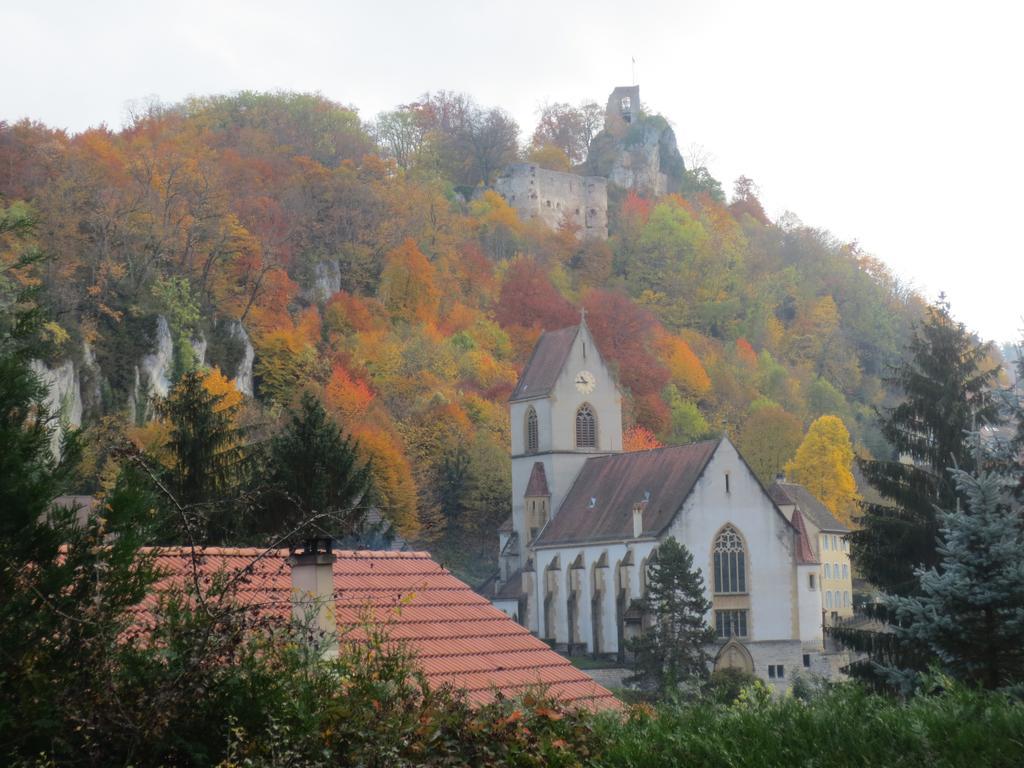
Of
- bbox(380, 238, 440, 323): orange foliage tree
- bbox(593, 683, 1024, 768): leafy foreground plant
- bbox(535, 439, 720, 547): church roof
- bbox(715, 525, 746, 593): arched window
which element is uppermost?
bbox(380, 238, 440, 323): orange foliage tree

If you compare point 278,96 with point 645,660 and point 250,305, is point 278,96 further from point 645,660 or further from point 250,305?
point 645,660

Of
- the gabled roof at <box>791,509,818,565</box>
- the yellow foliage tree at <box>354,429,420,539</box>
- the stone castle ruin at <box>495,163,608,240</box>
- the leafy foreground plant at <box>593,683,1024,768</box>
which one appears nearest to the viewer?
the leafy foreground plant at <box>593,683,1024,768</box>

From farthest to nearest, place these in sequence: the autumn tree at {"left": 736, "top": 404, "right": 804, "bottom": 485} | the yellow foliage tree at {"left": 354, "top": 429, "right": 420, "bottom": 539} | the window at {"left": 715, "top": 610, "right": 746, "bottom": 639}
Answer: the autumn tree at {"left": 736, "top": 404, "right": 804, "bottom": 485}, the yellow foliage tree at {"left": 354, "top": 429, "right": 420, "bottom": 539}, the window at {"left": 715, "top": 610, "right": 746, "bottom": 639}

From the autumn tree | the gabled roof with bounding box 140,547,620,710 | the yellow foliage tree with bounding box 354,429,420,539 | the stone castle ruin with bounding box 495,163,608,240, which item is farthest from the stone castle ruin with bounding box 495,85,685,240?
the gabled roof with bounding box 140,547,620,710

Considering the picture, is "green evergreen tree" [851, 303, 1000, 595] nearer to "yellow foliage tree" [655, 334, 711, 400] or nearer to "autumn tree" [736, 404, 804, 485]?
"autumn tree" [736, 404, 804, 485]

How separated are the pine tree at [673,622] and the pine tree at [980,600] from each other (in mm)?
30046

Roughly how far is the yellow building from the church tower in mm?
11702

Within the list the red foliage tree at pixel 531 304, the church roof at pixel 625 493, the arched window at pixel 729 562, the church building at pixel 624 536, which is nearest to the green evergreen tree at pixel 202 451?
the church building at pixel 624 536

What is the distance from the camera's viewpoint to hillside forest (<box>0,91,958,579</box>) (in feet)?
207

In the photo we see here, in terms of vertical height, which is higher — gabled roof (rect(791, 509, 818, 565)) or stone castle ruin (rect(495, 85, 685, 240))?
stone castle ruin (rect(495, 85, 685, 240))

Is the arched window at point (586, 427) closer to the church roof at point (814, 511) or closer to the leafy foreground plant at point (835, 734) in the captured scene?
the church roof at point (814, 511)

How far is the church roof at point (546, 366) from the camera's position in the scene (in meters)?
Answer: 63.0

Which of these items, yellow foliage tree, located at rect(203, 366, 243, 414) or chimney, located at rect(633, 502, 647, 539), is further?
chimney, located at rect(633, 502, 647, 539)

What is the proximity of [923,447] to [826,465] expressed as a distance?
57324mm
